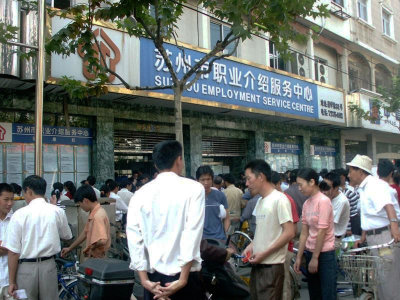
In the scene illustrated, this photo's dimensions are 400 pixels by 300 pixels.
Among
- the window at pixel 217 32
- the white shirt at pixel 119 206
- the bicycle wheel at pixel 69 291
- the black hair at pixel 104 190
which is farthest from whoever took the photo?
the window at pixel 217 32

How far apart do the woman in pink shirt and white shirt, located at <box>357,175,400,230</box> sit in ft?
2.00

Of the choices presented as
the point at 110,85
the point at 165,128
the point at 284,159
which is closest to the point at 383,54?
the point at 284,159

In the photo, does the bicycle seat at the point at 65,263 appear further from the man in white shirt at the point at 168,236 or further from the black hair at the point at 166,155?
the black hair at the point at 166,155

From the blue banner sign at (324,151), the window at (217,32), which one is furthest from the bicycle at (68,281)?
the blue banner sign at (324,151)

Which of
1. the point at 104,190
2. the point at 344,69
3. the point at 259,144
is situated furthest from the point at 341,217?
the point at 344,69

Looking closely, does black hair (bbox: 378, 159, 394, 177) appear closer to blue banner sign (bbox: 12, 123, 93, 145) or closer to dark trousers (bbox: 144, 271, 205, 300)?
dark trousers (bbox: 144, 271, 205, 300)

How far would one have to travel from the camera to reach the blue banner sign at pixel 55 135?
873 cm

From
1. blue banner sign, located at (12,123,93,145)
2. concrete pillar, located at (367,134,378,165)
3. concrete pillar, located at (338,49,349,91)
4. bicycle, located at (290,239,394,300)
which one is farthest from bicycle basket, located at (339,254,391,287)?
concrete pillar, located at (367,134,378,165)

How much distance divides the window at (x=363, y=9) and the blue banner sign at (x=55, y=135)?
46.4ft

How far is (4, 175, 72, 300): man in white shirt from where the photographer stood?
3.83 metres

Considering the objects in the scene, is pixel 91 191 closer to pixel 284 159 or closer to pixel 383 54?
pixel 284 159

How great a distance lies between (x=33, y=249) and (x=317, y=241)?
260 cm

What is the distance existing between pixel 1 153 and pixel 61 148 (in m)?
1.25

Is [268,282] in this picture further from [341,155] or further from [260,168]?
[341,155]
